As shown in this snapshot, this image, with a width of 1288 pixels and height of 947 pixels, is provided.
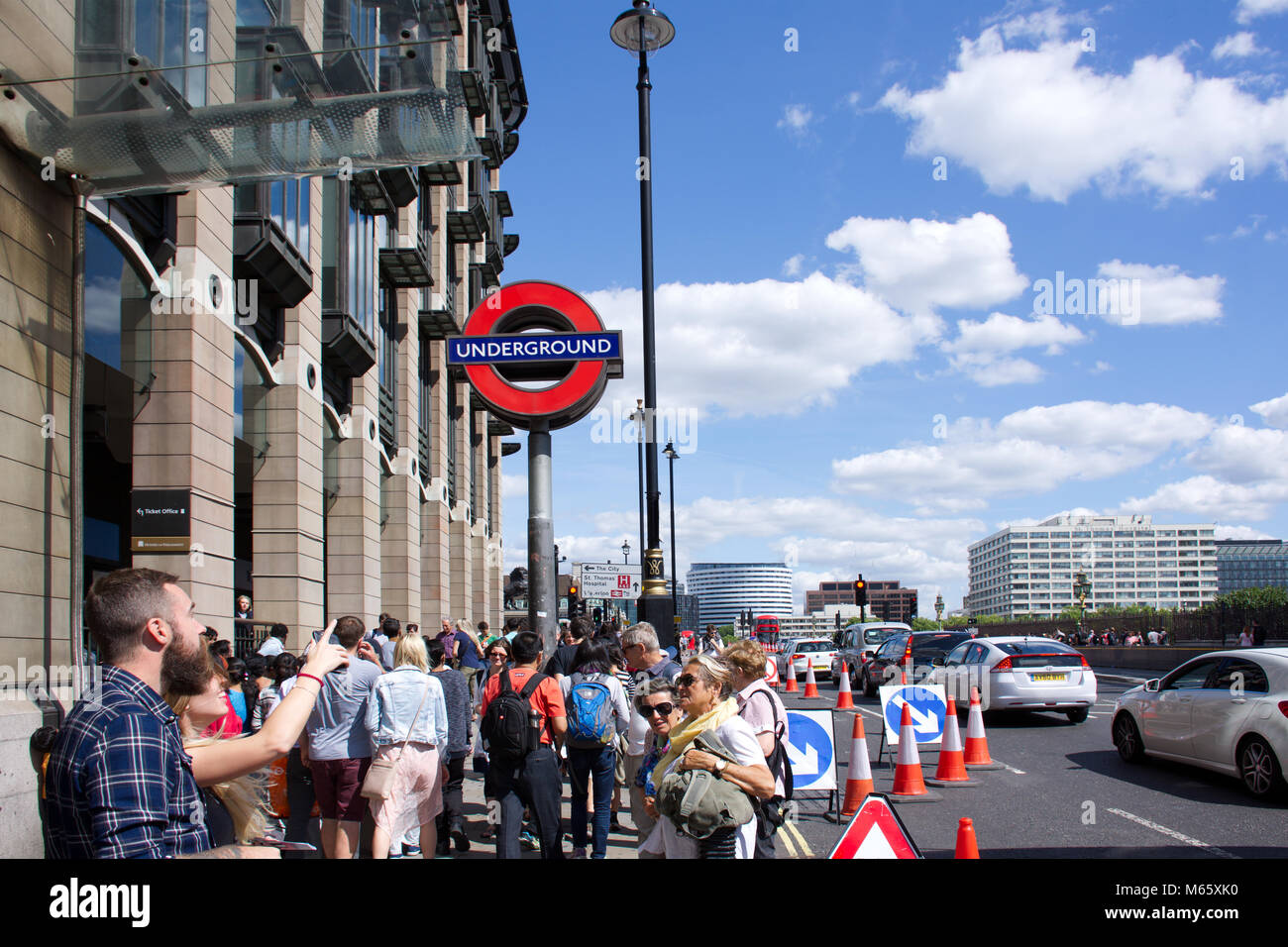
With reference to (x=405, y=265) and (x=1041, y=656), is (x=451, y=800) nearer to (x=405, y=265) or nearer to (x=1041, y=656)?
(x=1041, y=656)

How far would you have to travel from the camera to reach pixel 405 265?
25.8m

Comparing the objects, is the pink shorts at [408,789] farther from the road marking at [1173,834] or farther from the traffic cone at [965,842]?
the road marking at [1173,834]

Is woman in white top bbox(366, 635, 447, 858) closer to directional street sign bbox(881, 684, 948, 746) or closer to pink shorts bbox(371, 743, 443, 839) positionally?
pink shorts bbox(371, 743, 443, 839)

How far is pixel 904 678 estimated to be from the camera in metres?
19.3

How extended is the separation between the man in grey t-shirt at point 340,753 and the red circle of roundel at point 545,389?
241 cm

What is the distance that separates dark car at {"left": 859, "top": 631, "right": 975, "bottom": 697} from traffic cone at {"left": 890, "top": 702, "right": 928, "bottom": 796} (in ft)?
31.3

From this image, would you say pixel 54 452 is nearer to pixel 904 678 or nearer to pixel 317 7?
pixel 317 7

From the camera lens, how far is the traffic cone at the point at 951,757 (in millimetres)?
11320

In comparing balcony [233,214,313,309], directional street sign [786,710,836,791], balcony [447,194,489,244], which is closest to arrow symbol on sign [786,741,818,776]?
directional street sign [786,710,836,791]

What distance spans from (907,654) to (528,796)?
16.4m

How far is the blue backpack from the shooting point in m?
7.68

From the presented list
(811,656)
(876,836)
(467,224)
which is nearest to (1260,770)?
(876,836)
